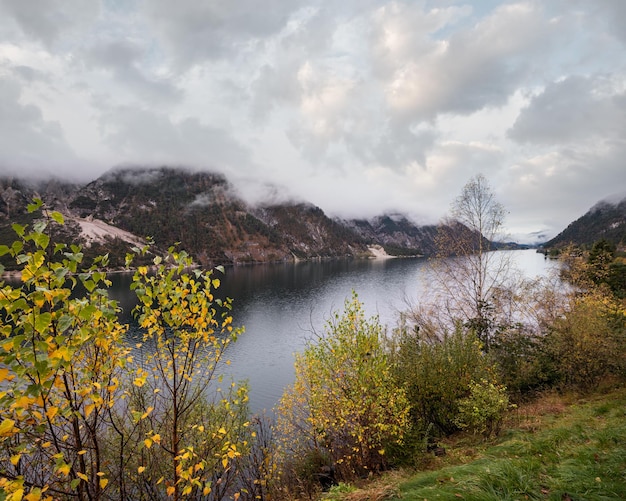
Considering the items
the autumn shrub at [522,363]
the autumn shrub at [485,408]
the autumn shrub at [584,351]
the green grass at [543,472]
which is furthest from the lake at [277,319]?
the autumn shrub at [485,408]

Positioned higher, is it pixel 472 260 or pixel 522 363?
pixel 472 260

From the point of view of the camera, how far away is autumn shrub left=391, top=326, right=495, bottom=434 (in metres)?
17.2

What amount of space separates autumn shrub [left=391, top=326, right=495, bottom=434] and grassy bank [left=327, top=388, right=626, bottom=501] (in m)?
2.79

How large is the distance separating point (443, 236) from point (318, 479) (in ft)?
60.9

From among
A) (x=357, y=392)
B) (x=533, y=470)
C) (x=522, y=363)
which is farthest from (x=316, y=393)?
(x=522, y=363)

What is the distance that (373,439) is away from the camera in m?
14.5

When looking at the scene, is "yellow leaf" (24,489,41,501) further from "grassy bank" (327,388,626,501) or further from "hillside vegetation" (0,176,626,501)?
"grassy bank" (327,388,626,501)

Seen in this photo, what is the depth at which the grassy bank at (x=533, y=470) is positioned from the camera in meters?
6.87

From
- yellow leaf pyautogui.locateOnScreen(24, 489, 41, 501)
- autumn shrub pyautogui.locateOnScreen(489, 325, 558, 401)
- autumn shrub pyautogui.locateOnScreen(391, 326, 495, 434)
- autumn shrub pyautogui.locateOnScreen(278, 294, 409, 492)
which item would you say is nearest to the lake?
autumn shrub pyautogui.locateOnScreen(278, 294, 409, 492)

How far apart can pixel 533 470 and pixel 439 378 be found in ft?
30.0

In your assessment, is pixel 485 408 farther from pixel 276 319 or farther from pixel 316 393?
pixel 276 319

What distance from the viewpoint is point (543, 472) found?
7988mm

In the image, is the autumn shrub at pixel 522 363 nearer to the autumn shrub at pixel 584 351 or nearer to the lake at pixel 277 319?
the autumn shrub at pixel 584 351

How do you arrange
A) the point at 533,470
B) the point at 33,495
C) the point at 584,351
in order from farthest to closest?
the point at 584,351, the point at 533,470, the point at 33,495
